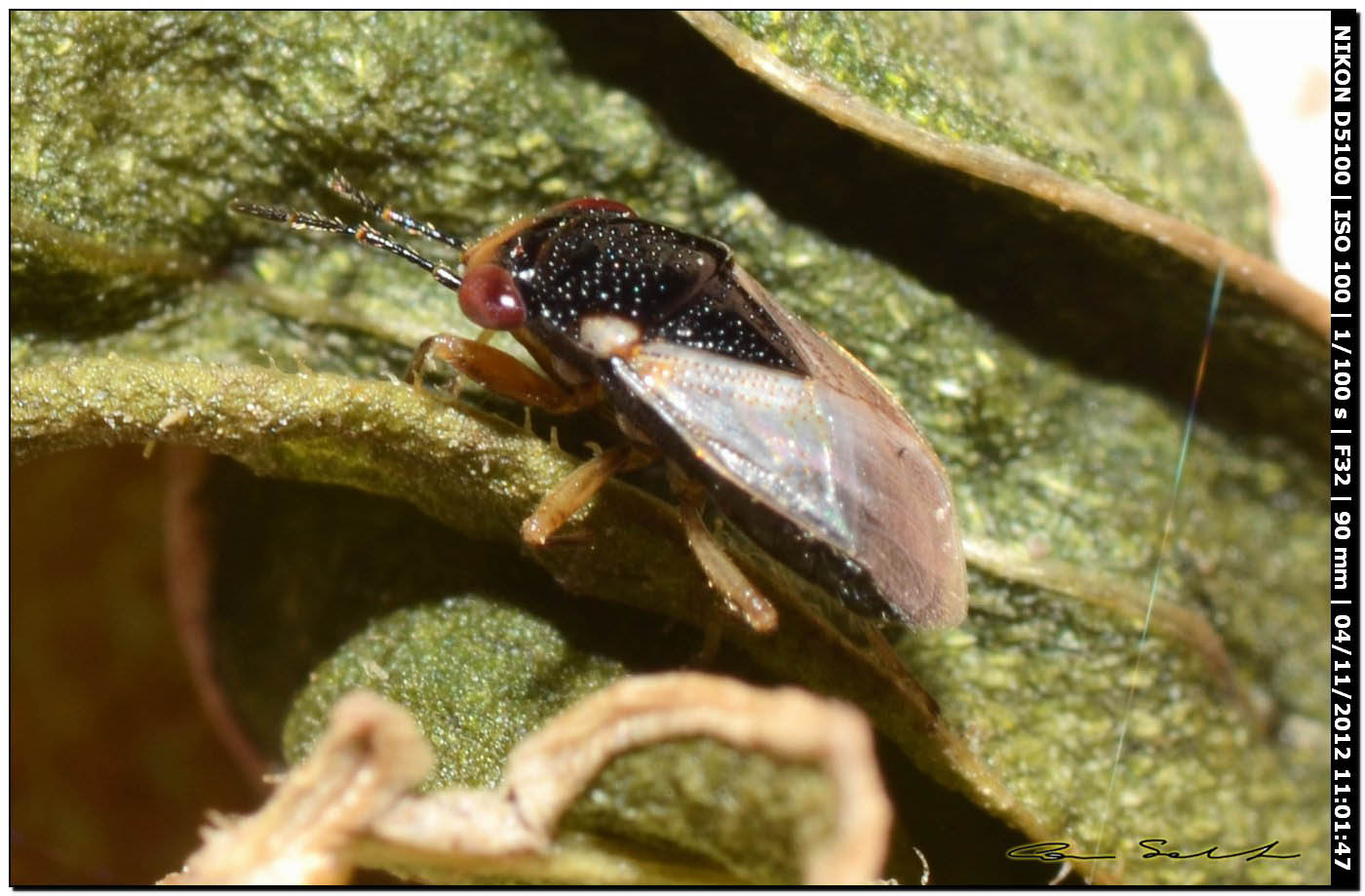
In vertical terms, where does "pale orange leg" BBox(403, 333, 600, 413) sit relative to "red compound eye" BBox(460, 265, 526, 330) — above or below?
below

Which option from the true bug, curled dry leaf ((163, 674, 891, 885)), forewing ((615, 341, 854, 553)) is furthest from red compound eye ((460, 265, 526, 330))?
curled dry leaf ((163, 674, 891, 885))

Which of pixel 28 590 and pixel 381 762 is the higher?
pixel 381 762

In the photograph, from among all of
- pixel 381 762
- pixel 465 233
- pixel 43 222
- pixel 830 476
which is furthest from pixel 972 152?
pixel 43 222

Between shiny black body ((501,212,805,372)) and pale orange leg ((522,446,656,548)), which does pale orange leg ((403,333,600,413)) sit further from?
pale orange leg ((522,446,656,548))

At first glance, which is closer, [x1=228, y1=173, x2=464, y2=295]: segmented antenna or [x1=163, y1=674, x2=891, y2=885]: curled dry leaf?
[x1=163, y1=674, x2=891, y2=885]: curled dry leaf

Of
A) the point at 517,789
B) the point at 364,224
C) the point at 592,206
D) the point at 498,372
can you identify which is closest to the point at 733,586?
the point at 517,789

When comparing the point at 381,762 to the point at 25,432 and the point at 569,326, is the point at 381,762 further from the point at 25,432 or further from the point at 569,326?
the point at 569,326

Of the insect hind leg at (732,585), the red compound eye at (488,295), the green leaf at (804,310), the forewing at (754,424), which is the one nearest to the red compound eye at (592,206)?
the green leaf at (804,310)
